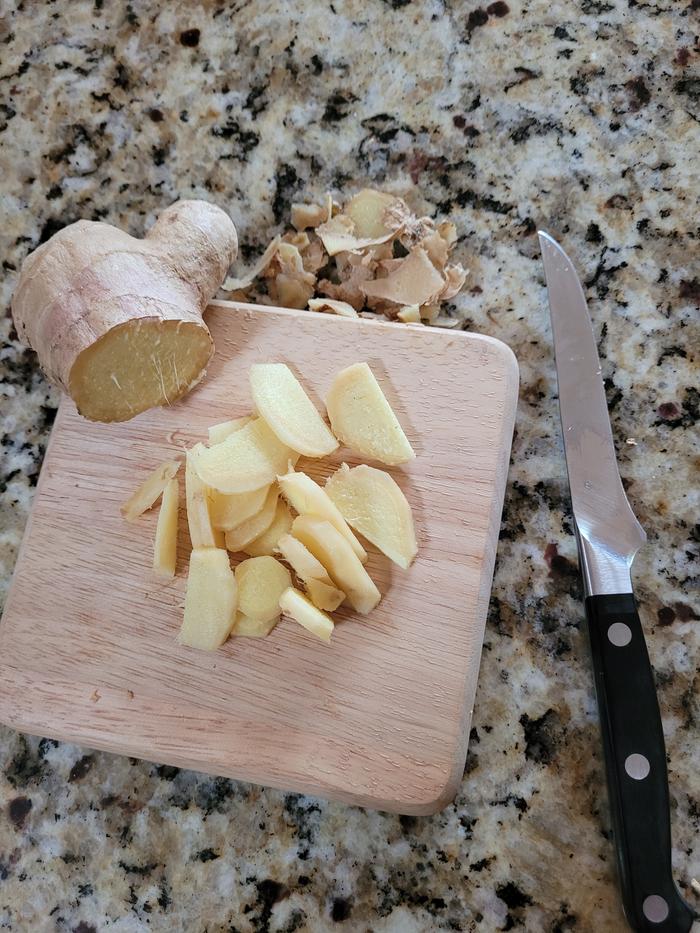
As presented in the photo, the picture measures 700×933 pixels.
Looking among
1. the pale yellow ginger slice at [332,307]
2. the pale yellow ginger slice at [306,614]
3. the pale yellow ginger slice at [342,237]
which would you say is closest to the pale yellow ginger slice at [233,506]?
the pale yellow ginger slice at [306,614]

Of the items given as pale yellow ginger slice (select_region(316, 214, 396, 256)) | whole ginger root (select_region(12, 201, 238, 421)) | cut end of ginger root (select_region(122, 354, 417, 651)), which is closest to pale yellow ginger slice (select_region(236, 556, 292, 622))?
cut end of ginger root (select_region(122, 354, 417, 651))

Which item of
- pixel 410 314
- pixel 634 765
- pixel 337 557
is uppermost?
pixel 410 314

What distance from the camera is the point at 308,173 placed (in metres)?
1.28

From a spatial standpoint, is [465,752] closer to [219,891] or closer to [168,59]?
[219,891]

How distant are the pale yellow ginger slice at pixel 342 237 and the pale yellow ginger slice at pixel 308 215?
3cm

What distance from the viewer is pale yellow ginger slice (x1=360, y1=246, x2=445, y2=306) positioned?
118 cm

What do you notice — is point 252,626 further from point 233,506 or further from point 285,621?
point 233,506

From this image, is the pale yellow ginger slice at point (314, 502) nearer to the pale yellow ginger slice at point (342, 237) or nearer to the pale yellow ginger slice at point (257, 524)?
the pale yellow ginger slice at point (257, 524)

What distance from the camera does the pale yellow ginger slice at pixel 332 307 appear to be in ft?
3.84

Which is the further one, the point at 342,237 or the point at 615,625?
the point at 342,237

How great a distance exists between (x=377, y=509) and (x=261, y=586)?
17cm

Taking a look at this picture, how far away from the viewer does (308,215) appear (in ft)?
4.06

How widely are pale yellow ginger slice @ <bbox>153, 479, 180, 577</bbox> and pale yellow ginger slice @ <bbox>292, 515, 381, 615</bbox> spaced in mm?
164

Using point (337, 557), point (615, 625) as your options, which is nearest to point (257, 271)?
point (337, 557)
